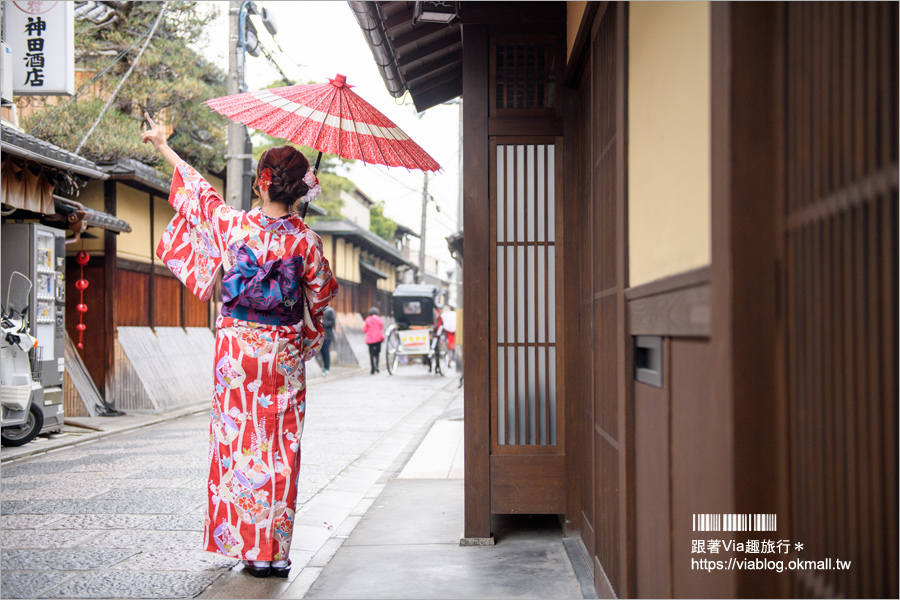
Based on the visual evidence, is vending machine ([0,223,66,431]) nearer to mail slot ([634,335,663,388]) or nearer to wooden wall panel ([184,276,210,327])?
wooden wall panel ([184,276,210,327])

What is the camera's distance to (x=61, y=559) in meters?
4.05

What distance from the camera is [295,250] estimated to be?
398cm

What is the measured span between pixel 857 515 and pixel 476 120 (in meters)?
3.50

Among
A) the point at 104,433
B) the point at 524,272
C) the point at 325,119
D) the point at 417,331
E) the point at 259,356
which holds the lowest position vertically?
the point at 104,433

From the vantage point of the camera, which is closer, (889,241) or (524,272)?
(889,241)

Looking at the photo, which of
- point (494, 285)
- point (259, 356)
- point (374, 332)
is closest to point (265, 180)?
point (259, 356)

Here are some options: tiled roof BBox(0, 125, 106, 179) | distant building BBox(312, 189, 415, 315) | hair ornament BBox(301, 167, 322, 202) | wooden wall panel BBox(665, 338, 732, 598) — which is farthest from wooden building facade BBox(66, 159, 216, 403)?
distant building BBox(312, 189, 415, 315)

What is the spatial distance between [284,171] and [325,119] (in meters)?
0.63

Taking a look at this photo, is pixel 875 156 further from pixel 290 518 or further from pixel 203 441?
pixel 203 441

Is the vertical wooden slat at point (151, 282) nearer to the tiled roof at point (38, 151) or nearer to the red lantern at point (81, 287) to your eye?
the red lantern at point (81, 287)

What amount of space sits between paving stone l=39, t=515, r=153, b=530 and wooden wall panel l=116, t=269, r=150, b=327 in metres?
7.61

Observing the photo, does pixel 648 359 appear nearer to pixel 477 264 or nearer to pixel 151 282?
pixel 477 264

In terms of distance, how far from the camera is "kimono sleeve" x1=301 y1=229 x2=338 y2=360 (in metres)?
4.06

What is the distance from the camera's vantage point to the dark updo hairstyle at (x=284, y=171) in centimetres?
400
